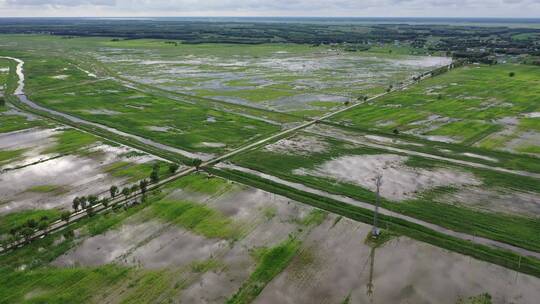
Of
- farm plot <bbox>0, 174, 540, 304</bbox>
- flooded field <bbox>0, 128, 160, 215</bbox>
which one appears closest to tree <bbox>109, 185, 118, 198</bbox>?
flooded field <bbox>0, 128, 160, 215</bbox>

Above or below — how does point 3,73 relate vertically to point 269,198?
above

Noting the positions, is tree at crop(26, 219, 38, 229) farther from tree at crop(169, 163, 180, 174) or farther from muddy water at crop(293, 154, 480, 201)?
muddy water at crop(293, 154, 480, 201)

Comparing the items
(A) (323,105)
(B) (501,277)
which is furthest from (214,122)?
(B) (501,277)

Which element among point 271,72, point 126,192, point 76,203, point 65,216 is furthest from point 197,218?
point 271,72

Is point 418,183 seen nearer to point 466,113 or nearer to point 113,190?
point 113,190

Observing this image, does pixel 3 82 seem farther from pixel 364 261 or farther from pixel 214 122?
pixel 364 261

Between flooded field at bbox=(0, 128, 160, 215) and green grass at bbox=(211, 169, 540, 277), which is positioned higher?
flooded field at bbox=(0, 128, 160, 215)
